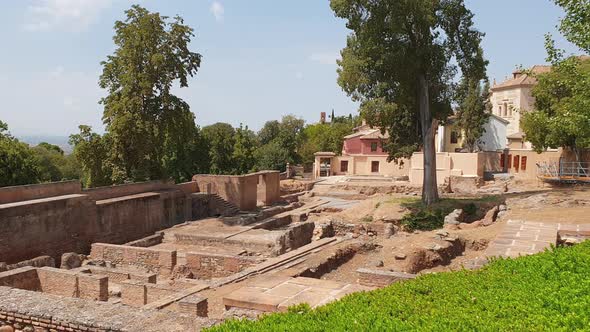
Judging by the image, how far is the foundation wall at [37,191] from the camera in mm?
17672

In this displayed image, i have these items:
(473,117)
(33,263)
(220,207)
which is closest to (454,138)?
(473,117)

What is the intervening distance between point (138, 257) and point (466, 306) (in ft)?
41.2

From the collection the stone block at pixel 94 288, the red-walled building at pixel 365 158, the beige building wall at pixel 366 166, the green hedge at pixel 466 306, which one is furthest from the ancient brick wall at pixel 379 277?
the red-walled building at pixel 365 158

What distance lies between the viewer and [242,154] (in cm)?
4250

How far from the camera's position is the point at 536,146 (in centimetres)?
3106

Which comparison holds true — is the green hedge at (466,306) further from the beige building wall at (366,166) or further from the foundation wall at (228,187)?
the beige building wall at (366,166)

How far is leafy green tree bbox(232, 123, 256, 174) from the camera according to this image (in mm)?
42188

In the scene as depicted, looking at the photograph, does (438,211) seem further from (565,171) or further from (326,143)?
(326,143)

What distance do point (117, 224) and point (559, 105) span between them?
80.1ft

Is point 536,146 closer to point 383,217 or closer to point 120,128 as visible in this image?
point 383,217

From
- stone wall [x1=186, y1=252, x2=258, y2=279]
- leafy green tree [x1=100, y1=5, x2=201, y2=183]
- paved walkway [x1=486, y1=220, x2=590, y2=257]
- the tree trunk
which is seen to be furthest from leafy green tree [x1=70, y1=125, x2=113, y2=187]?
paved walkway [x1=486, y1=220, x2=590, y2=257]

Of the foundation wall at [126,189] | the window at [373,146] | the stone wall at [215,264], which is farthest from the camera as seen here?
the window at [373,146]

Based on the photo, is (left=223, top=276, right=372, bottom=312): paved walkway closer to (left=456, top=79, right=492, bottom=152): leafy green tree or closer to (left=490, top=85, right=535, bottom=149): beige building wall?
(left=456, top=79, right=492, bottom=152): leafy green tree

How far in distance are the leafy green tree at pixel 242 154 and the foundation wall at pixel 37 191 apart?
2217 cm
